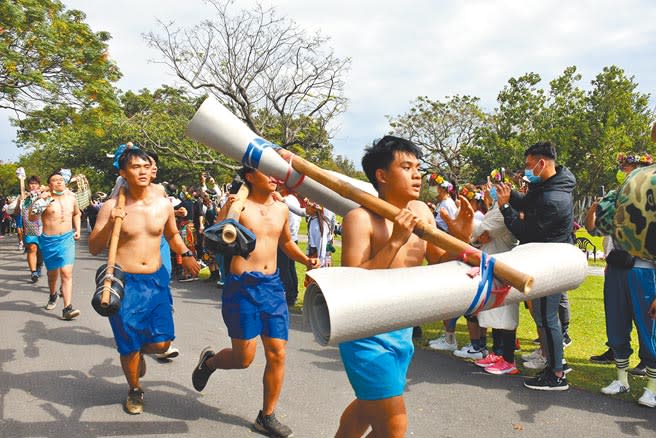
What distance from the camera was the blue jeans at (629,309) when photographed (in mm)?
4371

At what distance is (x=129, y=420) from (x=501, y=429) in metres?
2.75

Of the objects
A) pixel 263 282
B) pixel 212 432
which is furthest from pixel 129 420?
pixel 263 282

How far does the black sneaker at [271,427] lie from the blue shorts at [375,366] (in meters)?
1.31

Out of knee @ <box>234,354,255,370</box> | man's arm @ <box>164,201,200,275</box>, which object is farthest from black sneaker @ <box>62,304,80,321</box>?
knee @ <box>234,354,255,370</box>

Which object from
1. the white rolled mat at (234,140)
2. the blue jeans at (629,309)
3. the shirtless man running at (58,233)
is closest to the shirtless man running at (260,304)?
the white rolled mat at (234,140)

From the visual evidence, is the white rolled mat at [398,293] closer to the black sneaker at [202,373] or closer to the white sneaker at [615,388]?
the black sneaker at [202,373]

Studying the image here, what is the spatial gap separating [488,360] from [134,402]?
10.9 ft

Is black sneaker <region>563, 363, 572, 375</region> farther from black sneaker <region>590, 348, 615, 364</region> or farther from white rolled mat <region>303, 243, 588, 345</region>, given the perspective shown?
white rolled mat <region>303, 243, 588, 345</region>

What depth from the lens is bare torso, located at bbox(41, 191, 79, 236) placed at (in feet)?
25.0

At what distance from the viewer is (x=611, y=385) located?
4.43 m

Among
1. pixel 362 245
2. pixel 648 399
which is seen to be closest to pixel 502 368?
pixel 648 399

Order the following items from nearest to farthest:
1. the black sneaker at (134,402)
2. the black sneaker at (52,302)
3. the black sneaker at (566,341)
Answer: the black sneaker at (134,402) → the black sneaker at (566,341) → the black sneaker at (52,302)

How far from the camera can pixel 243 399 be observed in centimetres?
425

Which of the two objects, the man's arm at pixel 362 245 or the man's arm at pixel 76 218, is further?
the man's arm at pixel 76 218
